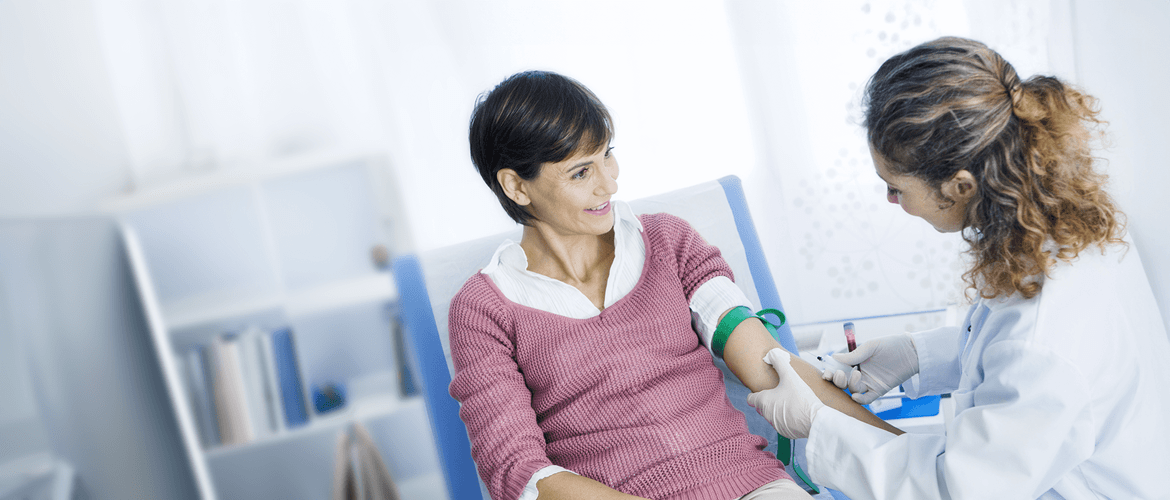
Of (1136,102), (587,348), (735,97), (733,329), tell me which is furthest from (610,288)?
(1136,102)

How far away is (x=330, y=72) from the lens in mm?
1148

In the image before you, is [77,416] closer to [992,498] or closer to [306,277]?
[306,277]

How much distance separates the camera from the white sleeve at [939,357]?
4.21 ft

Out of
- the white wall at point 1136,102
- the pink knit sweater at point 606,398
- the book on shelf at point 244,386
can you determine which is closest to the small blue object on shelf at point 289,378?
the book on shelf at point 244,386

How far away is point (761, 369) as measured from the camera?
1.26 meters

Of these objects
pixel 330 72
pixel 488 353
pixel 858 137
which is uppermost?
pixel 330 72

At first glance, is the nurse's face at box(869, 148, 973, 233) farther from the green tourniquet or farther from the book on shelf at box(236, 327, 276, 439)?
the book on shelf at box(236, 327, 276, 439)

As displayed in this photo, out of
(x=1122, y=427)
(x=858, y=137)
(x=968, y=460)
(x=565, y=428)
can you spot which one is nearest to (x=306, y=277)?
(x=565, y=428)

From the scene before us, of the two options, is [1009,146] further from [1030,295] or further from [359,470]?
[359,470]

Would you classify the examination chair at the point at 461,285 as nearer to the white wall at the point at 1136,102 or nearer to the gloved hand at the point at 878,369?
the gloved hand at the point at 878,369

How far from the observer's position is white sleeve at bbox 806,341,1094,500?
87 centimetres

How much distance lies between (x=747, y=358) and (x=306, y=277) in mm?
780

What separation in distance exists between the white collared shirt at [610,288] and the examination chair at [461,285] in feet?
0.55

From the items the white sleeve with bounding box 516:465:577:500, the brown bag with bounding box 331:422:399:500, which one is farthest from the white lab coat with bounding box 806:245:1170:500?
the brown bag with bounding box 331:422:399:500
